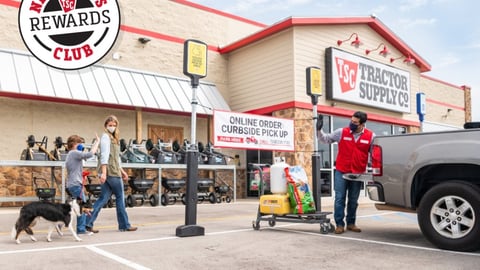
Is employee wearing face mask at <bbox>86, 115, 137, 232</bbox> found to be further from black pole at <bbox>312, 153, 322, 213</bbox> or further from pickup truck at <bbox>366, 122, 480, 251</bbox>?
pickup truck at <bbox>366, 122, 480, 251</bbox>

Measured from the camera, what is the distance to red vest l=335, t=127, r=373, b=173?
700 cm

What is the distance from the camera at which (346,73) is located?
1709 cm

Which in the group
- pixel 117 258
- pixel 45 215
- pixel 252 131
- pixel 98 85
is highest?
pixel 98 85

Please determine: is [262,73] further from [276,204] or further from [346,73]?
[276,204]

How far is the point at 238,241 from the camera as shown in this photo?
6160 mm

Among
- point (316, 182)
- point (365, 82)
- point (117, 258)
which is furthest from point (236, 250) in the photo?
point (365, 82)

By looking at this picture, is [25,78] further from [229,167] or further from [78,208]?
[78,208]

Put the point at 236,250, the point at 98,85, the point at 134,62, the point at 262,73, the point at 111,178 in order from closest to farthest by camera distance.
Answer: the point at 236,250, the point at 111,178, the point at 98,85, the point at 134,62, the point at 262,73

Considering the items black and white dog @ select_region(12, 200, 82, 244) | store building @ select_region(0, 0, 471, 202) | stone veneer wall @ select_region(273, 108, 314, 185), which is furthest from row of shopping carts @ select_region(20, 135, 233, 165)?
black and white dog @ select_region(12, 200, 82, 244)

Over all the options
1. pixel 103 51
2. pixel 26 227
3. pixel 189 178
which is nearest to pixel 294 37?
pixel 103 51

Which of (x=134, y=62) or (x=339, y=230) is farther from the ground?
(x=134, y=62)

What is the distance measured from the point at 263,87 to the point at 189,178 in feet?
34.4

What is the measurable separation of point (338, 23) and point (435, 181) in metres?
12.3

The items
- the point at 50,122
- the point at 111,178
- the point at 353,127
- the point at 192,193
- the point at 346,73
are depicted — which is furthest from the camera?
the point at 346,73
